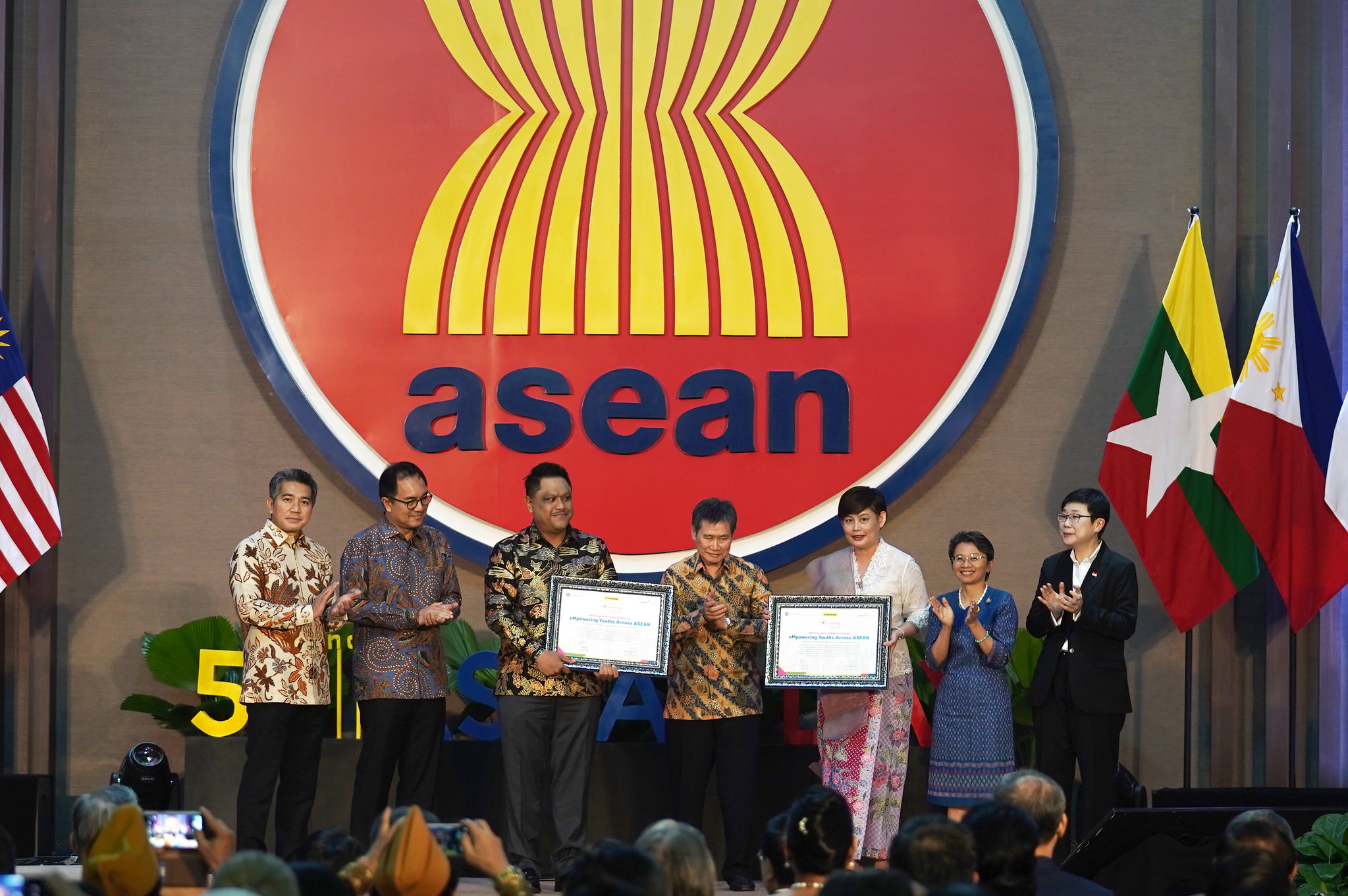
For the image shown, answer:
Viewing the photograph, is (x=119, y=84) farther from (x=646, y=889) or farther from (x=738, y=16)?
(x=646, y=889)

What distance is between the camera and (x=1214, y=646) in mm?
5723

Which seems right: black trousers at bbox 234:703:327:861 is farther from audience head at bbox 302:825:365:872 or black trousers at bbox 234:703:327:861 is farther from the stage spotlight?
audience head at bbox 302:825:365:872

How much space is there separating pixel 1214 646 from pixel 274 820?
3650 mm

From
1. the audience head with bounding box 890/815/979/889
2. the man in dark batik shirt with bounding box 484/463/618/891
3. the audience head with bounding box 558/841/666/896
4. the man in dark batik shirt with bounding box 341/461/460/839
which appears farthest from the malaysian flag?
the audience head with bounding box 890/815/979/889

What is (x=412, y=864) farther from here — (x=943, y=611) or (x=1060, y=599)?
(x=1060, y=599)

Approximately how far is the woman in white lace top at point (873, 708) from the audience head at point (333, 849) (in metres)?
2.26

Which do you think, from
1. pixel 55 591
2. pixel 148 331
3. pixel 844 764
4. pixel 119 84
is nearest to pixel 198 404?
pixel 148 331

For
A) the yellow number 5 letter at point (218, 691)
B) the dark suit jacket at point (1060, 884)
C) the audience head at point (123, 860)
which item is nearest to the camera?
the audience head at point (123, 860)

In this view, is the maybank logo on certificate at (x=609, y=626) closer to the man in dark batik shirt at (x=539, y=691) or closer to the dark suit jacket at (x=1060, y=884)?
the man in dark batik shirt at (x=539, y=691)

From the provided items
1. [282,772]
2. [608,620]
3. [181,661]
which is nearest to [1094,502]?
[608,620]

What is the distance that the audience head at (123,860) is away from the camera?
2371 mm

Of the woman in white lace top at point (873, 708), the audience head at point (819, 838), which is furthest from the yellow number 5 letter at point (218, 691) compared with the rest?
the audience head at point (819, 838)

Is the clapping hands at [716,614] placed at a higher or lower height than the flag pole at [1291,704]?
higher

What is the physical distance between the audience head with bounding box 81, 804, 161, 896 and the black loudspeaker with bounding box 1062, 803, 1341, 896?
2681 mm
